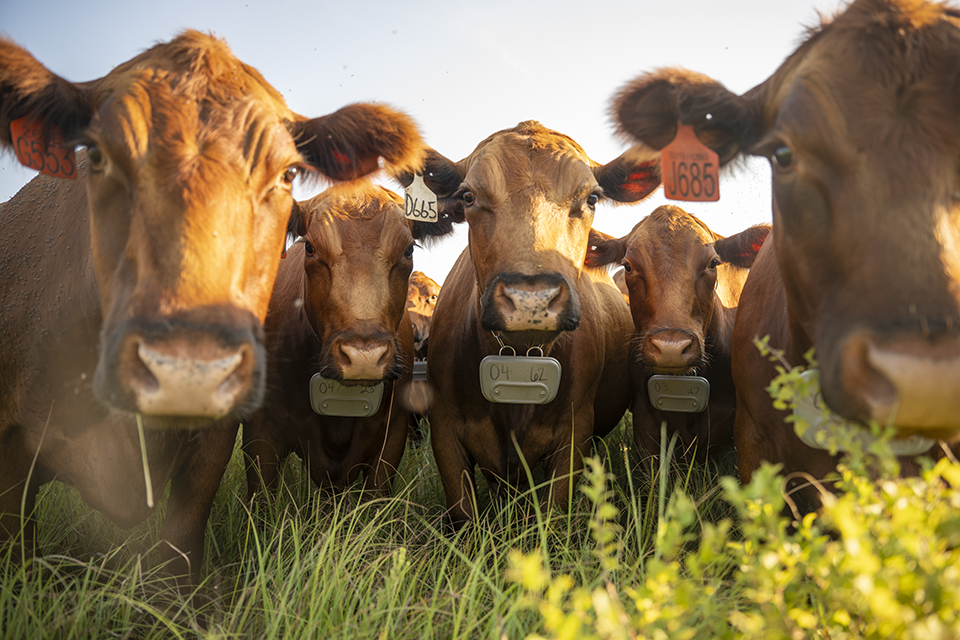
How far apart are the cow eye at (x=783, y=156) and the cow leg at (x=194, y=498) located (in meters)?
2.83

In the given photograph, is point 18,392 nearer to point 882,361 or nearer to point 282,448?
point 282,448

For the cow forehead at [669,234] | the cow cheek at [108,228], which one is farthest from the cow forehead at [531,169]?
the cow cheek at [108,228]

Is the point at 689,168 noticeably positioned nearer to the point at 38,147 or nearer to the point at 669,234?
the point at 669,234

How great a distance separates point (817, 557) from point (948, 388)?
59 centimetres

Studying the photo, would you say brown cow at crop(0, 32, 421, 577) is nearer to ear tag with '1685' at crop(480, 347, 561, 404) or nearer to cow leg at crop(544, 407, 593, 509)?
ear tag with '1685' at crop(480, 347, 561, 404)

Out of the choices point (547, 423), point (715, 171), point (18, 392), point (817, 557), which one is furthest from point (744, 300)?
point (18, 392)

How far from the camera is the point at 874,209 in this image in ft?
6.32

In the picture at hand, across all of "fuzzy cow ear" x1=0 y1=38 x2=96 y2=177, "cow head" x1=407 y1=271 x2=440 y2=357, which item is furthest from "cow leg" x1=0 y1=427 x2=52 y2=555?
"cow head" x1=407 y1=271 x2=440 y2=357

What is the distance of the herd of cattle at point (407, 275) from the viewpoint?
6.27 feet

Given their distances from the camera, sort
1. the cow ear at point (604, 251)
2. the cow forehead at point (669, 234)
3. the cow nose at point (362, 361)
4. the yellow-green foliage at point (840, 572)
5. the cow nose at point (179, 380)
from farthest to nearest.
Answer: the cow ear at point (604, 251)
the cow forehead at point (669, 234)
the cow nose at point (362, 361)
the cow nose at point (179, 380)
the yellow-green foliage at point (840, 572)

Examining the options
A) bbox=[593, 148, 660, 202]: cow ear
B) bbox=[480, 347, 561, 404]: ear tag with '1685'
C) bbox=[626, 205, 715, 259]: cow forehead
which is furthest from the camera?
bbox=[626, 205, 715, 259]: cow forehead

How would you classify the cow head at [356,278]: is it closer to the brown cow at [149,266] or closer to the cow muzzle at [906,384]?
the brown cow at [149,266]

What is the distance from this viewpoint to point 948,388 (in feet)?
5.32

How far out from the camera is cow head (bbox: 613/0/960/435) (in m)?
1.69
